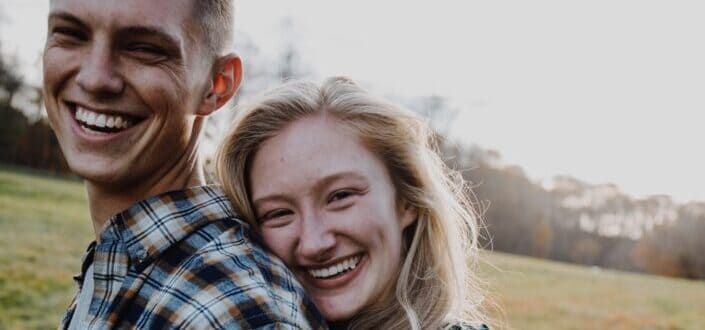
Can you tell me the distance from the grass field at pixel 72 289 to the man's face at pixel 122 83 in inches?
155

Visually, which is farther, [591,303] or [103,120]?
[591,303]

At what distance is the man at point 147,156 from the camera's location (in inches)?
76.4

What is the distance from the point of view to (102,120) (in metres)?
2.31

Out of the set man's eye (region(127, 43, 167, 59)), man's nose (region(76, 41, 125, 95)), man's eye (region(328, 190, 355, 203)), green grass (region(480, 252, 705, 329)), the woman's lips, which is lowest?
green grass (region(480, 252, 705, 329))

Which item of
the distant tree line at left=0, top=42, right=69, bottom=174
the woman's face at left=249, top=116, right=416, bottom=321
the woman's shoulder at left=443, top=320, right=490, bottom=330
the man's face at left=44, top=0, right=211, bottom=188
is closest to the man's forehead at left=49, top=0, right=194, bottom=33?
the man's face at left=44, top=0, right=211, bottom=188

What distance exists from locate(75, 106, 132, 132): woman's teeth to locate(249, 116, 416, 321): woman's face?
1.80 feet

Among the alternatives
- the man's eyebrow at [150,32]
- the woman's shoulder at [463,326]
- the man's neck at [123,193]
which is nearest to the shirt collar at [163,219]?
the man's neck at [123,193]

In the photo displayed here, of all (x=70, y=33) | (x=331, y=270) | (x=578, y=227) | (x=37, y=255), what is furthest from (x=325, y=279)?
(x=578, y=227)

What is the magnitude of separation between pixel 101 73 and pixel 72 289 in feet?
25.7

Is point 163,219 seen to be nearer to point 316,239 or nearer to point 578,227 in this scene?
point 316,239

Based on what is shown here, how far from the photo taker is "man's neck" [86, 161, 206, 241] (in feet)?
7.87

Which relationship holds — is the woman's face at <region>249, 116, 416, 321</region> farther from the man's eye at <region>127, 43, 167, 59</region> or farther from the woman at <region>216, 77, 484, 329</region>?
the man's eye at <region>127, 43, 167, 59</region>

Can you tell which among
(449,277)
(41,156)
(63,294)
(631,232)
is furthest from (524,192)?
(449,277)

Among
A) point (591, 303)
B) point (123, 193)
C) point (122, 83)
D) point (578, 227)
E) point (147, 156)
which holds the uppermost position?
point (122, 83)
